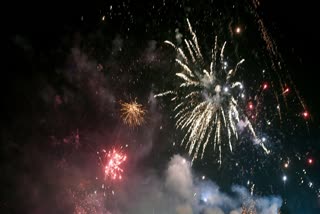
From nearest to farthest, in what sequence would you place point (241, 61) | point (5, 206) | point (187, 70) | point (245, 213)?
point (241, 61) < point (187, 70) < point (245, 213) < point (5, 206)

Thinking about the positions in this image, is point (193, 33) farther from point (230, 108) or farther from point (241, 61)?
point (230, 108)

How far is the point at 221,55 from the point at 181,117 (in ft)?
12.4

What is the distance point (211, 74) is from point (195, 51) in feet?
4.56

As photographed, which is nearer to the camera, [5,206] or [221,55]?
[221,55]

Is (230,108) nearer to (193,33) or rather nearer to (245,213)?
(193,33)

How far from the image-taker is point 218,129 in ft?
53.4

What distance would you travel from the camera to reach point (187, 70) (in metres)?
16.9

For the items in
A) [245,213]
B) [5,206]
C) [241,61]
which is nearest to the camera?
[241,61]

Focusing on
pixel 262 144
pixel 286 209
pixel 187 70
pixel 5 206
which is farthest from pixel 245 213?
pixel 5 206

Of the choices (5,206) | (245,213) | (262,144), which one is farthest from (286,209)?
(5,206)

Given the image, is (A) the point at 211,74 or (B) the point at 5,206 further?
(B) the point at 5,206

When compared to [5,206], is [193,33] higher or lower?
lower

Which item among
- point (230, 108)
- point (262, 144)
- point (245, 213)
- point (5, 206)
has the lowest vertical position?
point (262, 144)

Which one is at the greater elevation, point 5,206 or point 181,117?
point 5,206
